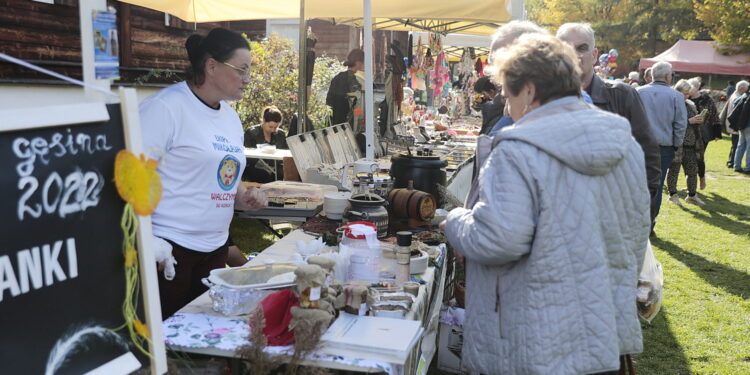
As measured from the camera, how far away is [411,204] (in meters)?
A: 3.45

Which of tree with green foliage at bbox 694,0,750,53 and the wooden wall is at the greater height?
tree with green foliage at bbox 694,0,750,53

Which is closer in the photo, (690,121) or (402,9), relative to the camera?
(402,9)

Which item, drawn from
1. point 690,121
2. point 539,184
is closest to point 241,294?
point 539,184

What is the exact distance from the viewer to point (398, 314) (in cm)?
228

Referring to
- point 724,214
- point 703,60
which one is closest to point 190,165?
point 724,214

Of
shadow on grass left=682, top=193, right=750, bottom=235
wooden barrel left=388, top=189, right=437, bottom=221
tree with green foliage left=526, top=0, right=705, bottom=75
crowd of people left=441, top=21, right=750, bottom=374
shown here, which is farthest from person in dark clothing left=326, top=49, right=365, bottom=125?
tree with green foliage left=526, top=0, right=705, bottom=75

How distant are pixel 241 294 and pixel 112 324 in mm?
759

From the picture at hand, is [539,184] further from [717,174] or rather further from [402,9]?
[717,174]

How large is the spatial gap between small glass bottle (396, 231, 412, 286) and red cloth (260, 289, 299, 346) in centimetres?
67

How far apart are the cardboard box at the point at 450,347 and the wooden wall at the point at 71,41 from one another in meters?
4.09

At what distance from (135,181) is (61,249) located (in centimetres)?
21

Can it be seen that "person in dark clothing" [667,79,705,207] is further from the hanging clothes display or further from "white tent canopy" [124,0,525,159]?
"white tent canopy" [124,0,525,159]

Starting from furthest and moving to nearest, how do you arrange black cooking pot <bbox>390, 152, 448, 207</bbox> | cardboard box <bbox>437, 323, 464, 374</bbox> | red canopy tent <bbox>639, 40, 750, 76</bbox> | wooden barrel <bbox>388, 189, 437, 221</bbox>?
red canopy tent <bbox>639, 40, 750, 76</bbox> < black cooking pot <bbox>390, 152, 448, 207</bbox> < cardboard box <bbox>437, 323, 464, 374</bbox> < wooden barrel <bbox>388, 189, 437, 221</bbox>

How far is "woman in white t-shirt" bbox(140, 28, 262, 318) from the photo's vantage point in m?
2.42
